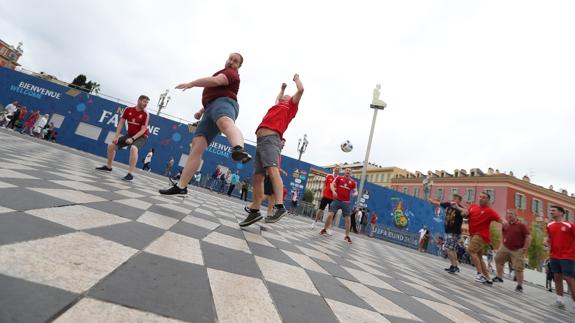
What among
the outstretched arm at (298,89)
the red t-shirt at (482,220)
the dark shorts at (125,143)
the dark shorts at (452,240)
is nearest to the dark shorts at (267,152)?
the outstretched arm at (298,89)

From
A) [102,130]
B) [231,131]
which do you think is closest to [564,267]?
[231,131]

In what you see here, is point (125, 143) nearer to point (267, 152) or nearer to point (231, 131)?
point (231, 131)

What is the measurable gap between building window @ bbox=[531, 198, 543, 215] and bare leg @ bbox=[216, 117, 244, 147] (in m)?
52.9

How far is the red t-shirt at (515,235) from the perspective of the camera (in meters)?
6.38

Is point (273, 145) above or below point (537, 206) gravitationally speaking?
below

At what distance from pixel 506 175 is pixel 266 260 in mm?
50063

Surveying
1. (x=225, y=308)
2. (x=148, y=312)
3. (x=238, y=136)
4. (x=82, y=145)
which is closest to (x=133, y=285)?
(x=148, y=312)

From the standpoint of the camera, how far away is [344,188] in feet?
22.1

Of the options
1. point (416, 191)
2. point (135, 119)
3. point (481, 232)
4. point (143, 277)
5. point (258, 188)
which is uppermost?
point (416, 191)

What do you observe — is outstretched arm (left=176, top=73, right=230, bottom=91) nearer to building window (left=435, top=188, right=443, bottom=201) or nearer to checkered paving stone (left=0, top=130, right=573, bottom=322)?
checkered paving stone (left=0, top=130, right=573, bottom=322)

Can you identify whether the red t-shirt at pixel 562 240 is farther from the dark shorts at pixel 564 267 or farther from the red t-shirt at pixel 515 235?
A: the red t-shirt at pixel 515 235

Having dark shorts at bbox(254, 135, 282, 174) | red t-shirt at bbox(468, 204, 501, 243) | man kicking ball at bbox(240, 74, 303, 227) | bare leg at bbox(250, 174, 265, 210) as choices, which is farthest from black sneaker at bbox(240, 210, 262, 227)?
red t-shirt at bbox(468, 204, 501, 243)

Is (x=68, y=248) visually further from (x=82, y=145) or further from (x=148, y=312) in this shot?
(x=82, y=145)

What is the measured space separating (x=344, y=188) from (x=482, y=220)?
9.27ft
